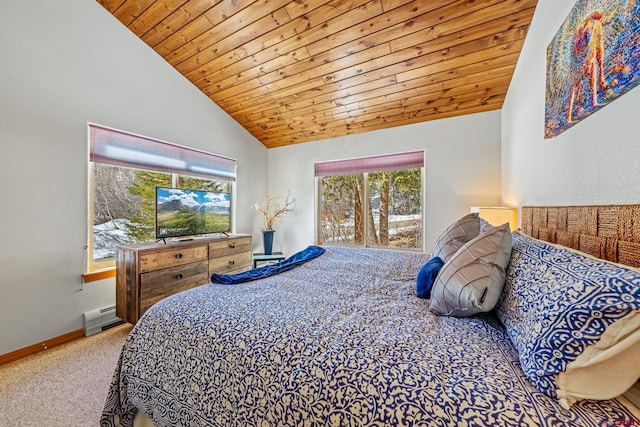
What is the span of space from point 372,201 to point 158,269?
2817mm

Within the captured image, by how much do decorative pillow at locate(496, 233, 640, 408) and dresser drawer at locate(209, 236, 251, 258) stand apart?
2.91m

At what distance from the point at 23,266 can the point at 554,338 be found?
332 centimetres

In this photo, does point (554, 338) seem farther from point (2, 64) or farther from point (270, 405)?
point (2, 64)

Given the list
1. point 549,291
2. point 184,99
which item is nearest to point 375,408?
point 549,291

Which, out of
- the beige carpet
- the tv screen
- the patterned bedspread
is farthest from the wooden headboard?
the tv screen

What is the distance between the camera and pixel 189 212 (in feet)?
9.63

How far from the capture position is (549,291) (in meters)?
0.73

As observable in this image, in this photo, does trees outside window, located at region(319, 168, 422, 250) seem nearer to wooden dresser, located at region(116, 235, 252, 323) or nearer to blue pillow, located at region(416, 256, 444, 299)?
wooden dresser, located at region(116, 235, 252, 323)

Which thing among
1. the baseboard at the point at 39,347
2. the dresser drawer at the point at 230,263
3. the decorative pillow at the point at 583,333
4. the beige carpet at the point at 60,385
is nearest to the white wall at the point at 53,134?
the baseboard at the point at 39,347

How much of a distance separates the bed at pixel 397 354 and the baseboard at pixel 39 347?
1.56 meters

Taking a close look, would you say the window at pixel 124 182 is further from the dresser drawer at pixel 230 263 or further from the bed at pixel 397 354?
the bed at pixel 397 354

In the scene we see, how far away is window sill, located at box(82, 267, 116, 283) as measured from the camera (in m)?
2.36

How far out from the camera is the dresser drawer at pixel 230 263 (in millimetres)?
2994

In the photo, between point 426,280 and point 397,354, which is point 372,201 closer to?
point 426,280
